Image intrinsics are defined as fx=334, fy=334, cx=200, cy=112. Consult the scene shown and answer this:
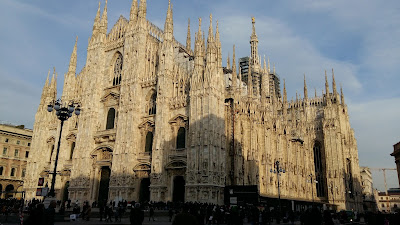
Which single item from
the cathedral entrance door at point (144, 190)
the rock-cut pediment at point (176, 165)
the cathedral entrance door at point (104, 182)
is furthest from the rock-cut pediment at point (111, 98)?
the rock-cut pediment at point (176, 165)

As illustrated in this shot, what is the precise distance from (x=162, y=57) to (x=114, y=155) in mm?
12594

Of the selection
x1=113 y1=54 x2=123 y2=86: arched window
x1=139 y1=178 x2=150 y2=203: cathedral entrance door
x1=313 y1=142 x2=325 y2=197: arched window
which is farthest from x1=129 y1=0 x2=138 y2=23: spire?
x1=313 y1=142 x2=325 y2=197: arched window

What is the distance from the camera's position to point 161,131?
3572 centimetres

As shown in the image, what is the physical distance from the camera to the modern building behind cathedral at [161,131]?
111 ft

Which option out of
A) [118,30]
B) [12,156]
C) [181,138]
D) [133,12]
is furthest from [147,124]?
[12,156]

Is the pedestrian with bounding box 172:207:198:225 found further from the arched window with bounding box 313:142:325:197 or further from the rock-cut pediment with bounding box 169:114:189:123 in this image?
the arched window with bounding box 313:142:325:197

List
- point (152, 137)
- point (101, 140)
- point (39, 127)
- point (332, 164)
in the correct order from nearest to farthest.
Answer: point (152, 137) → point (101, 140) → point (39, 127) → point (332, 164)

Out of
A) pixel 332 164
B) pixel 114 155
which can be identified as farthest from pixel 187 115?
pixel 332 164

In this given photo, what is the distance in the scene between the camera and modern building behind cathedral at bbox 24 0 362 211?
3397 cm

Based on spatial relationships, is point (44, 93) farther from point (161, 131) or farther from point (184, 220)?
point (184, 220)

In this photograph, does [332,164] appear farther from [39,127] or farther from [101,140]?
[39,127]

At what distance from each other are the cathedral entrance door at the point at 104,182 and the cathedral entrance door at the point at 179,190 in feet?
32.3

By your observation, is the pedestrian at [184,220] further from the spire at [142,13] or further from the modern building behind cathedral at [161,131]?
the spire at [142,13]

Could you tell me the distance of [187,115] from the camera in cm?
3528
